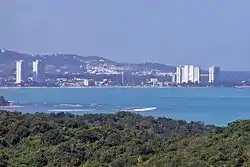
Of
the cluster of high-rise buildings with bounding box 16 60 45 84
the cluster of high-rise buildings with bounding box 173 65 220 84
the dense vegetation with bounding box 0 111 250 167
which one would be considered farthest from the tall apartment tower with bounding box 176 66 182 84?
the dense vegetation with bounding box 0 111 250 167

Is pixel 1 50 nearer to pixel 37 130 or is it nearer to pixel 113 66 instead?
pixel 113 66

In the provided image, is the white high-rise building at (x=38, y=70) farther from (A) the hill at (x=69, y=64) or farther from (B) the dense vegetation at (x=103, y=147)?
(B) the dense vegetation at (x=103, y=147)

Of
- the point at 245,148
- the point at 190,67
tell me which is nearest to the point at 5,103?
the point at 245,148

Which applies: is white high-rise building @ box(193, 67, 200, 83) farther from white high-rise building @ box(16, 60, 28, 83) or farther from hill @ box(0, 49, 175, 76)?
white high-rise building @ box(16, 60, 28, 83)

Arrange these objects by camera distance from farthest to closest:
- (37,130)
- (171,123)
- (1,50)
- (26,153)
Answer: (1,50) < (171,123) < (37,130) < (26,153)

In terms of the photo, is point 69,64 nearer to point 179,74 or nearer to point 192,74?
point 179,74
